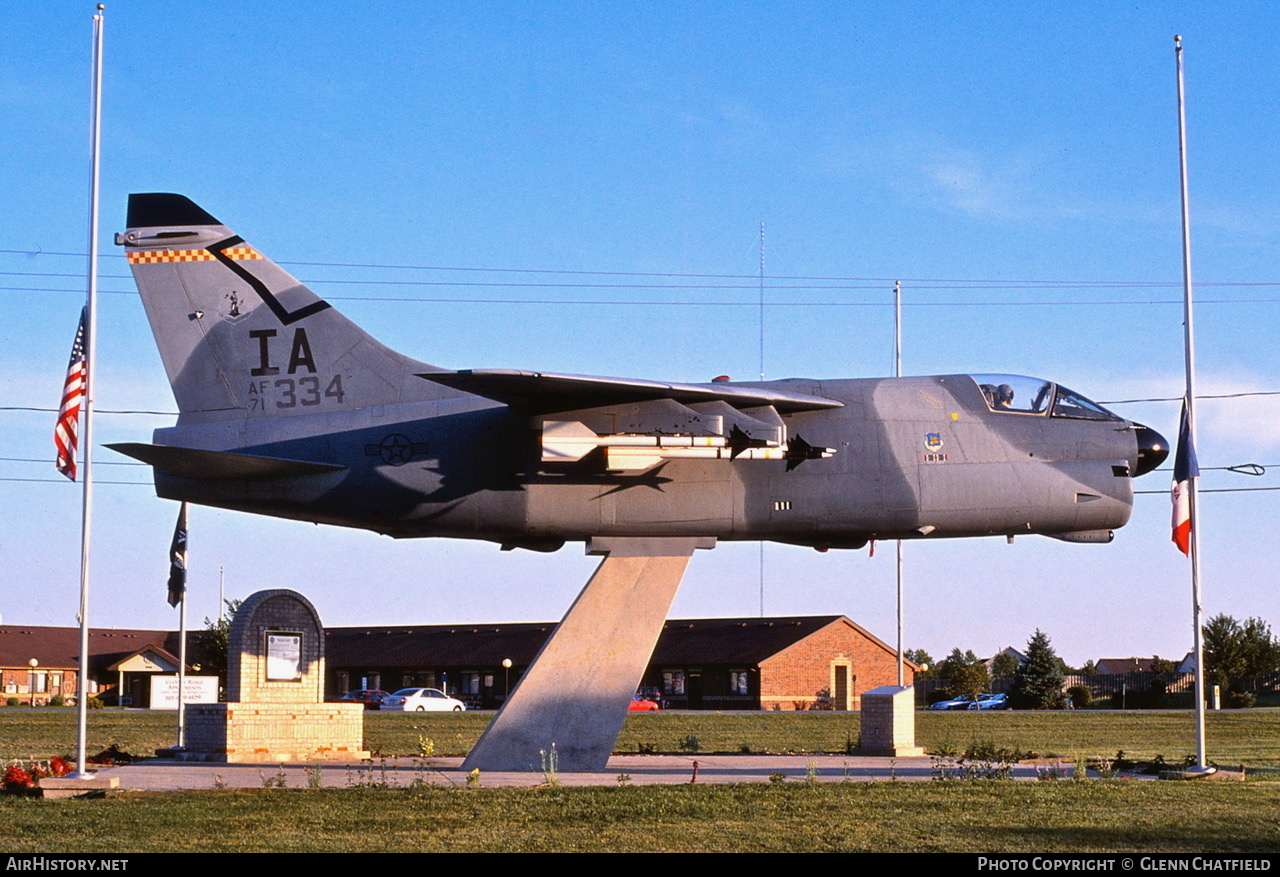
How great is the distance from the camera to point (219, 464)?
71.1ft

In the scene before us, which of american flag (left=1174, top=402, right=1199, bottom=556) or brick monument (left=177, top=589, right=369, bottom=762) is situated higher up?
american flag (left=1174, top=402, right=1199, bottom=556)

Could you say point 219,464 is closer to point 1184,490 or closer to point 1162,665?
point 1184,490

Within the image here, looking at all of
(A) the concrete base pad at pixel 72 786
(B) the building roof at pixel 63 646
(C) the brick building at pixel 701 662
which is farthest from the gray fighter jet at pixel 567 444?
(B) the building roof at pixel 63 646

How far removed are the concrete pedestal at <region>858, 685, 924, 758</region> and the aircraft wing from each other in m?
9.87

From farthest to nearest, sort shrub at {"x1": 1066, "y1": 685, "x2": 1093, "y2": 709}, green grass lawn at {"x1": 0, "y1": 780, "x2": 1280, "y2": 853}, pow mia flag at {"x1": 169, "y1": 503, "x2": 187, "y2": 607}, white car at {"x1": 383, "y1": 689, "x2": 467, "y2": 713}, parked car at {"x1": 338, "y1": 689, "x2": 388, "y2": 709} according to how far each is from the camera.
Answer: shrub at {"x1": 1066, "y1": 685, "x2": 1093, "y2": 709}, parked car at {"x1": 338, "y1": 689, "x2": 388, "y2": 709}, white car at {"x1": 383, "y1": 689, "x2": 467, "y2": 713}, pow mia flag at {"x1": 169, "y1": 503, "x2": 187, "y2": 607}, green grass lawn at {"x1": 0, "y1": 780, "x2": 1280, "y2": 853}

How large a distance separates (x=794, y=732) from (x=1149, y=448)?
78.9 feet

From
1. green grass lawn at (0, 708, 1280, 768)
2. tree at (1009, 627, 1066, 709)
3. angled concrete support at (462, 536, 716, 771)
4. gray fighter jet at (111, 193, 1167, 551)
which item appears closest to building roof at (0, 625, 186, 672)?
green grass lawn at (0, 708, 1280, 768)

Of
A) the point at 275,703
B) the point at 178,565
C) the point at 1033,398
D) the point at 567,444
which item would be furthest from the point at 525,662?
the point at 567,444

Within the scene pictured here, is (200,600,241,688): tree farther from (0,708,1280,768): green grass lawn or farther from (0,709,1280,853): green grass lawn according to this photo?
(0,709,1280,853): green grass lawn

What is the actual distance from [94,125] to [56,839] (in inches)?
459

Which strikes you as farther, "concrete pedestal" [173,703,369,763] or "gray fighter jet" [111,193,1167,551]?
"concrete pedestal" [173,703,369,763]

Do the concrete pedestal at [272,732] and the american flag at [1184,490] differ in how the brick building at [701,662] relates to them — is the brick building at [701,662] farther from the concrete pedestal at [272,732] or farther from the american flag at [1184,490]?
the american flag at [1184,490]

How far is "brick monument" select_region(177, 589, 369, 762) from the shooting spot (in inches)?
1056

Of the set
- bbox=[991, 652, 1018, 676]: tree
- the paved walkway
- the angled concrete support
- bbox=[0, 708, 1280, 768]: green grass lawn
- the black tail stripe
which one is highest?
the black tail stripe
